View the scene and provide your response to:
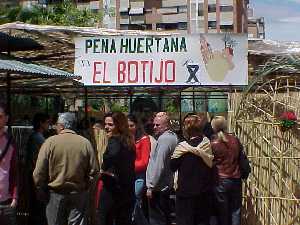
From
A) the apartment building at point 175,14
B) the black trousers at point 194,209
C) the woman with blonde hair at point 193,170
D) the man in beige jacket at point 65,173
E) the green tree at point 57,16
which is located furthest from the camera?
the apartment building at point 175,14

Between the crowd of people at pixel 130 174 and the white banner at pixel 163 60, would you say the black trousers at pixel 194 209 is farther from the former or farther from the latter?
the white banner at pixel 163 60

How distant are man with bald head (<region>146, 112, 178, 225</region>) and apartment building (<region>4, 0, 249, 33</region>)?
78.1m

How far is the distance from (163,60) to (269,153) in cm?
247

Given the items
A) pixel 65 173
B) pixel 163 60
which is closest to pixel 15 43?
pixel 163 60

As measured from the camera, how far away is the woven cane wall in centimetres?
986

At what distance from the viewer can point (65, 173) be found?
25.4 ft

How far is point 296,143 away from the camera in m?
9.89

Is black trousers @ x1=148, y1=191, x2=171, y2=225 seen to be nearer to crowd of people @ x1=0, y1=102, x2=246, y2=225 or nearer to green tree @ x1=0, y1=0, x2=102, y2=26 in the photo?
crowd of people @ x1=0, y1=102, x2=246, y2=225

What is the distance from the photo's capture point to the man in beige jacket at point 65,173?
25.4 ft

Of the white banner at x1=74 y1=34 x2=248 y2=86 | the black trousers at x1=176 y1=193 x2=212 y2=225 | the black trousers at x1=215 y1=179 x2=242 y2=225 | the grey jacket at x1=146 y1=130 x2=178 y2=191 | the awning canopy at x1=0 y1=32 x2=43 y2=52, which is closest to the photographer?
Result: the black trousers at x1=176 y1=193 x2=212 y2=225

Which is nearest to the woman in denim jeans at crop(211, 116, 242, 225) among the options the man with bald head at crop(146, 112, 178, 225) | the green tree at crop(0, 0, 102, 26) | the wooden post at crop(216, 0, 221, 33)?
the man with bald head at crop(146, 112, 178, 225)

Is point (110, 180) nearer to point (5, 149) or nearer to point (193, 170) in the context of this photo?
point (193, 170)

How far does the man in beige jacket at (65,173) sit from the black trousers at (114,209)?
0.63m

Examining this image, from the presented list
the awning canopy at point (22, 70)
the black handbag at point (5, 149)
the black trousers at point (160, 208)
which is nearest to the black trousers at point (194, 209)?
the black trousers at point (160, 208)
